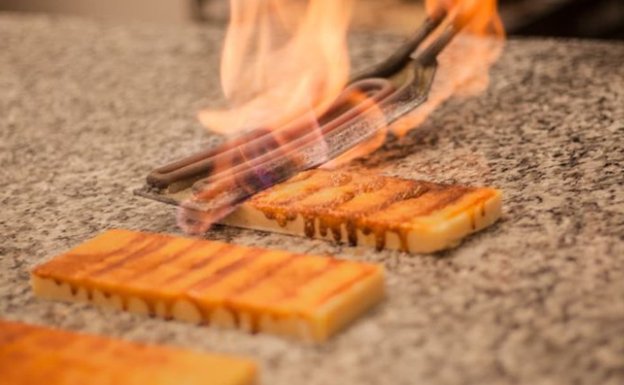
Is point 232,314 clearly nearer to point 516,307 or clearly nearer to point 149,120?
point 516,307

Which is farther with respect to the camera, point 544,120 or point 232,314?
point 544,120

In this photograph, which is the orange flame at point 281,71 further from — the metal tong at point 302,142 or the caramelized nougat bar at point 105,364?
the caramelized nougat bar at point 105,364

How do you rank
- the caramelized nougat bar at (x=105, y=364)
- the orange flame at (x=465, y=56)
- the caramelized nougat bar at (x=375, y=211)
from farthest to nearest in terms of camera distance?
the orange flame at (x=465, y=56) < the caramelized nougat bar at (x=375, y=211) < the caramelized nougat bar at (x=105, y=364)

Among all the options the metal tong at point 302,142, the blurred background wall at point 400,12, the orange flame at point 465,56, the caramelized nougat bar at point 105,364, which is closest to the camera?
the caramelized nougat bar at point 105,364

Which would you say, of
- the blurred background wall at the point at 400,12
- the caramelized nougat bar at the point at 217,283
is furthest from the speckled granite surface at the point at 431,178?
the blurred background wall at the point at 400,12

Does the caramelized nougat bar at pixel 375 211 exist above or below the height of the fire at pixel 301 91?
below

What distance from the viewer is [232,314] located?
0.78 meters

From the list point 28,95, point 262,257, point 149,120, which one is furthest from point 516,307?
point 28,95

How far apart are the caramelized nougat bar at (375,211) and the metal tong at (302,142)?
0.03 metres

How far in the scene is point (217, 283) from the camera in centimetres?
82

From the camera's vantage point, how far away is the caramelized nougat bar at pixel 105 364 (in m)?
0.67

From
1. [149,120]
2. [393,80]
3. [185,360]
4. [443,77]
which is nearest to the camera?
[185,360]

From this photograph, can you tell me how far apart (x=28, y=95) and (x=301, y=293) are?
1047mm

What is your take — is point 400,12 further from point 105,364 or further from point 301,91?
point 105,364
